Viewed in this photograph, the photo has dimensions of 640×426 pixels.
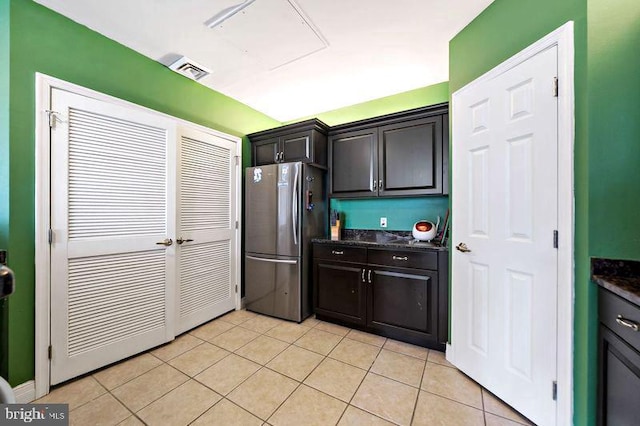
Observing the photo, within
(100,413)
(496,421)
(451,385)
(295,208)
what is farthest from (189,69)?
(496,421)

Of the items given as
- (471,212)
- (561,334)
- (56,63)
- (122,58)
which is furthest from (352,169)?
(56,63)

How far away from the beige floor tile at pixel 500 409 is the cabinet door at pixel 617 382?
0.46m

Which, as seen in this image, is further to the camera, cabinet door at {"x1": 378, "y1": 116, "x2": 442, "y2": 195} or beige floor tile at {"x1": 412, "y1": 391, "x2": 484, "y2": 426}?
cabinet door at {"x1": 378, "y1": 116, "x2": 442, "y2": 195}

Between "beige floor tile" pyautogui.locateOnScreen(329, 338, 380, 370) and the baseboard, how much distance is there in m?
2.01

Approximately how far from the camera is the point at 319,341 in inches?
87.1

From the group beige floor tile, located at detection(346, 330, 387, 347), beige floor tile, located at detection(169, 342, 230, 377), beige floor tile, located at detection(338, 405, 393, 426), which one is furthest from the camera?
beige floor tile, located at detection(346, 330, 387, 347)

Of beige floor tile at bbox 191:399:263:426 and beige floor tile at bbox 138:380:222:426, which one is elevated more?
beige floor tile at bbox 191:399:263:426

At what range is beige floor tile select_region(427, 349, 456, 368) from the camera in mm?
1874

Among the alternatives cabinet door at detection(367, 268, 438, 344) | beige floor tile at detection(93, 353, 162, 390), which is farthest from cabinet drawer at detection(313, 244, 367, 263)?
beige floor tile at detection(93, 353, 162, 390)

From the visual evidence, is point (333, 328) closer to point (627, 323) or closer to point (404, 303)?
point (404, 303)

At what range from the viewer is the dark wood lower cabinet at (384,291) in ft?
6.64

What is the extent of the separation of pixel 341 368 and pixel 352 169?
6.38 ft

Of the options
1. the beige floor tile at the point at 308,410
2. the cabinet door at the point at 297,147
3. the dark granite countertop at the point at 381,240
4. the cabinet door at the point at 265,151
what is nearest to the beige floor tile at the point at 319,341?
the beige floor tile at the point at 308,410

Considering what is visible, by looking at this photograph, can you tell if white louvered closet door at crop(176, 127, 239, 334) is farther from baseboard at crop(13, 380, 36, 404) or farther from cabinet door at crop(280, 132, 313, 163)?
baseboard at crop(13, 380, 36, 404)
